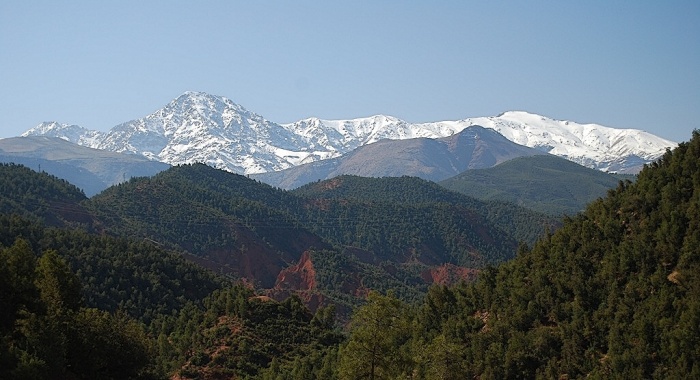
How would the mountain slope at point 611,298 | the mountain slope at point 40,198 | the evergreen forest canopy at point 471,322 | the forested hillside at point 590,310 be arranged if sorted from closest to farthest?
the evergreen forest canopy at point 471,322, the forested hillside at point 590,310, the mountain slope at point 611,298, the mountain slope at point 40,198

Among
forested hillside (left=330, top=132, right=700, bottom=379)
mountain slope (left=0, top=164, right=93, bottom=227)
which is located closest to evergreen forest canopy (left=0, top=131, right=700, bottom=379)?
forested hillside (left=330, top=132, right=700, bottom=379)

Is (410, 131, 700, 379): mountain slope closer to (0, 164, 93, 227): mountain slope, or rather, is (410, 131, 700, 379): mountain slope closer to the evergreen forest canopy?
the evergreen forest canopy

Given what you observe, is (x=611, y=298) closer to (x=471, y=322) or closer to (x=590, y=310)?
(x=590, y=310)

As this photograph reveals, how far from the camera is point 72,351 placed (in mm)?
50125

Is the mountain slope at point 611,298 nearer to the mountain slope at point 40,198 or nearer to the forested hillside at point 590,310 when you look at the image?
the forested hillside at point 590,310

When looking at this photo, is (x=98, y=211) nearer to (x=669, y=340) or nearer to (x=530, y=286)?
(x=530, y=286)

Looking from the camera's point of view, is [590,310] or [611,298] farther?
[590,310]

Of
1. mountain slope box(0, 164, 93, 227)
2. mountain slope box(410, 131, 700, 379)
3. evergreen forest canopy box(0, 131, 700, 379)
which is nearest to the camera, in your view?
evergreen forest canopy box(0, 131, 700, 379)

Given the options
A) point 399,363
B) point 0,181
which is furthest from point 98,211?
point 399,363

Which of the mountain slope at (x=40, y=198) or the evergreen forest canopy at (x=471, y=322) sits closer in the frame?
the evergreen forest canopy at (x=471, y=322)

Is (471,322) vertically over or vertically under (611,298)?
under

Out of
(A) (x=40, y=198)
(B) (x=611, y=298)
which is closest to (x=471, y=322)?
(B) (x=611, y=298)

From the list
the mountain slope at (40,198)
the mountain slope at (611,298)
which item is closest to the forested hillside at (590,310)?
the mountain slope at (611,298)

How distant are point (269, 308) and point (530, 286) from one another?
28809 millimetres
